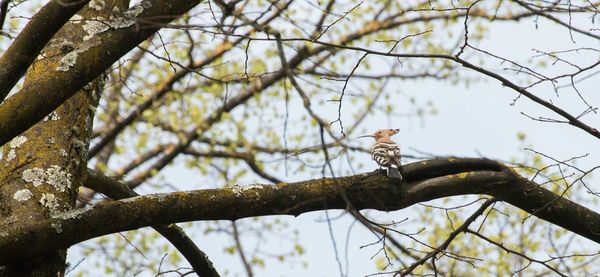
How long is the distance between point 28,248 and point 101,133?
815 centimetres

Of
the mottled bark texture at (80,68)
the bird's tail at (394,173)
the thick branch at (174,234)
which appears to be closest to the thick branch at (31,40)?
the mottled bark texture at (80,68)

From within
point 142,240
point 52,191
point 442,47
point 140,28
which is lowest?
point 52,191

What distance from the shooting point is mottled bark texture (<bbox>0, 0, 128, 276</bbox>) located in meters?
3.68

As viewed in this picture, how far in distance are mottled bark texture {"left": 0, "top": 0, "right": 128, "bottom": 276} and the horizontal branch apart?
0.17 meters

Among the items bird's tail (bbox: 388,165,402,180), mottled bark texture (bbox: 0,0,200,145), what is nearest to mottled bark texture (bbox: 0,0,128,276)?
mottled bark texture (bbox: 0,0,200,145)

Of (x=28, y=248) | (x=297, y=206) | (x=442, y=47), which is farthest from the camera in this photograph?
(x=442, y=47)

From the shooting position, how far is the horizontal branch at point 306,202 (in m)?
3.39

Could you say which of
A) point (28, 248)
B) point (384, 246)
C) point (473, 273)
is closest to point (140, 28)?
point (28, 248)

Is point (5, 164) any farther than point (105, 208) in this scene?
Yes

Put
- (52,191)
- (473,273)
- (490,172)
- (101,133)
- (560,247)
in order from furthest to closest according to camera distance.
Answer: (101,133) < (473,273) < (560,247) < (490,172) < (52,191)

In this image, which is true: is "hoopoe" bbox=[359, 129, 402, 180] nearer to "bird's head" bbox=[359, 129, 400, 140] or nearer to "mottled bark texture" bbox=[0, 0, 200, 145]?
"bird's head" bbox=[359, 129, 400, 140]

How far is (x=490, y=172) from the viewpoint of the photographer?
4121 millimetres

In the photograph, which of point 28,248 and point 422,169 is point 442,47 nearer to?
point 422,169

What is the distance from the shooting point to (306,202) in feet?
11.7
